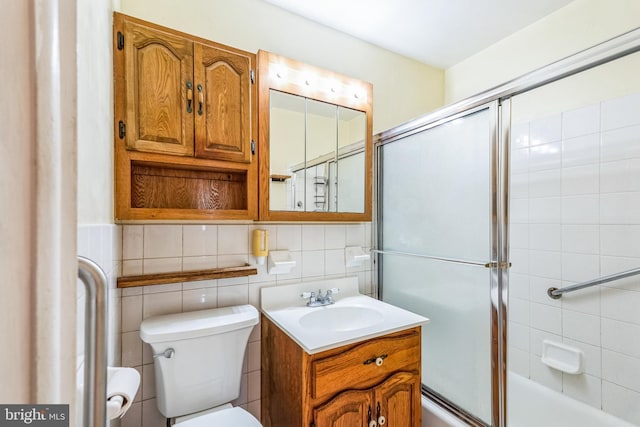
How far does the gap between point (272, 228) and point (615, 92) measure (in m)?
1.91

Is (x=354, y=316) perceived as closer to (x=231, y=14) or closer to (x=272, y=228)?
(x=272, y=228)

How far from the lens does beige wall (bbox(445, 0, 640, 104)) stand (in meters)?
1.42

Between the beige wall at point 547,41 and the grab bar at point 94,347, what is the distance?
2.09 metres

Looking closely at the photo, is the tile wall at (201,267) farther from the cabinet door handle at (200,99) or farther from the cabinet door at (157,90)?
the cabinet door handle at (200,99)

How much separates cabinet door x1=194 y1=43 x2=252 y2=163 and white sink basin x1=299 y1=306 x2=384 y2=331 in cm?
89

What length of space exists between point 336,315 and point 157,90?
4.49 ft

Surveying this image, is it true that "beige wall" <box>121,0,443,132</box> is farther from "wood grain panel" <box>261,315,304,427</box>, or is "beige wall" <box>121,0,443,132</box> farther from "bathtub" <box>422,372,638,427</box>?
"bathtub" <box>422,372,638,427</box>

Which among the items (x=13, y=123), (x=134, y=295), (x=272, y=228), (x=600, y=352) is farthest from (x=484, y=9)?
(x=134, y=295)

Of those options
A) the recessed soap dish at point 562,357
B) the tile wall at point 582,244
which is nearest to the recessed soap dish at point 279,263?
the tile wall at point 582,244

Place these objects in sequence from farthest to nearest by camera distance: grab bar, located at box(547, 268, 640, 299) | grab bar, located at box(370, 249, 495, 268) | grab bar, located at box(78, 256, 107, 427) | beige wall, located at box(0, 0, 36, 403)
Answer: grab bar, located at box(547, 268, 640, 299) < grab bar, located at box(370, 249, 495, 268) < grab bar, located at box(78, 256, 107, 427) < beige wall, located at box(0, 0, 36, 403)

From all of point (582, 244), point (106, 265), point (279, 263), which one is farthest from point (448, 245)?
point (106, 265)

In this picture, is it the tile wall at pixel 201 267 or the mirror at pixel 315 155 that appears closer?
the tile wall at pixel 201 267

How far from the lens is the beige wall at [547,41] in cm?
142

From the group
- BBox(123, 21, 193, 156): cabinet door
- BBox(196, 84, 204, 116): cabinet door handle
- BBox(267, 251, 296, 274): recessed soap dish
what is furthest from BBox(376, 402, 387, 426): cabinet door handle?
BBox(196, 84, 204, 116): cabinet door handle
